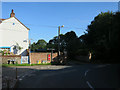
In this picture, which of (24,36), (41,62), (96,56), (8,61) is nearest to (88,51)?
(96,56)

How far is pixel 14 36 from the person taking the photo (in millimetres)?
33562

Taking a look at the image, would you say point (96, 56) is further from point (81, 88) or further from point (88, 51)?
point (81, 88)

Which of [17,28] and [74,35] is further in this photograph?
[74,35]

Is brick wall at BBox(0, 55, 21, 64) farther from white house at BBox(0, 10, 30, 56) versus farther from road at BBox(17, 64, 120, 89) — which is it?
road at BBox(17, 64, 120, 89)

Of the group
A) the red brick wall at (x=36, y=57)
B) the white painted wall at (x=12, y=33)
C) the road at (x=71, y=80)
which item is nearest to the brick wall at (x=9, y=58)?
the red brick wall at (x=36, y=57)

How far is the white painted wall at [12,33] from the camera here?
107ft

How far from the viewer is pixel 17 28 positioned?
3409cm

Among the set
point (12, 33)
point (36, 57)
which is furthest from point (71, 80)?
point (12, 33)

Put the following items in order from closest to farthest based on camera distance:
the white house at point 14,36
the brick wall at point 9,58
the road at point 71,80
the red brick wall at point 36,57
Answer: the road at point 71,80 → the brick wall at point 9,58 → the red brick wall at point 36,57 → the white house at point 14,36

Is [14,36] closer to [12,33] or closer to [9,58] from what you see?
[12,33]

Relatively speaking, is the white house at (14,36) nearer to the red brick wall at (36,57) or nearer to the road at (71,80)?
the red brick wall at (36,57)

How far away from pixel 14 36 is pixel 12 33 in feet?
2.52

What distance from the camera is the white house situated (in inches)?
1287

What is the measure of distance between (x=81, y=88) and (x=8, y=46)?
88.7 feet
